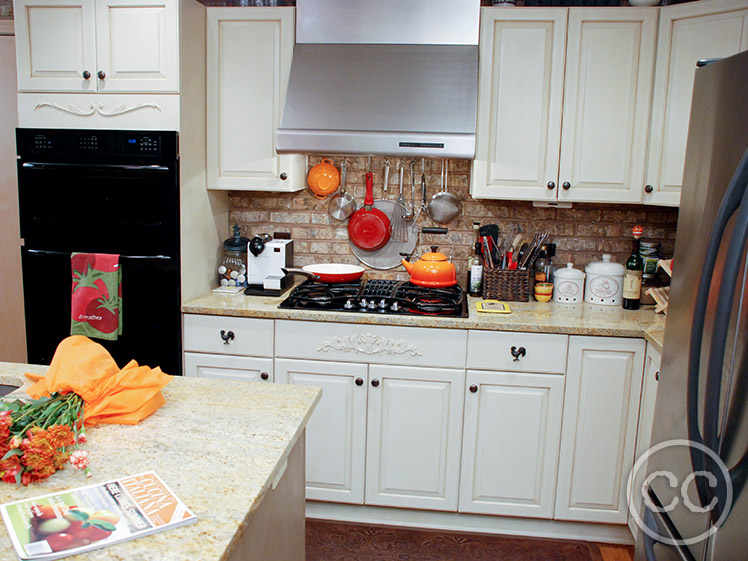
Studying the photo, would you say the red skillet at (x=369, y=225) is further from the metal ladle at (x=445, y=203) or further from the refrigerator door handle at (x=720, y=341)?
the refrigerator door handle at (x=720, y=341)

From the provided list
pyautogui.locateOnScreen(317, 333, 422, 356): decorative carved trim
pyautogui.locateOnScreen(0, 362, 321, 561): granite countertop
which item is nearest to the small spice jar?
pyautogui.locateOnScreen(317, 333, 422, 356): decorative carved trim

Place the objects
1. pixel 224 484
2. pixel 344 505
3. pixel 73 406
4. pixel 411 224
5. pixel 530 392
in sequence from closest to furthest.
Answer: pixel 224 484 < pixel 73 406 < pixel 530 392 < pixel 344 505 < pixel 411 224

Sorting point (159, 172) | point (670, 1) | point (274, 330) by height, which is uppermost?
point (670, 1)

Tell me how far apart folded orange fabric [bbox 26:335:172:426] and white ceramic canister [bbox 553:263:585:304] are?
6.55ft

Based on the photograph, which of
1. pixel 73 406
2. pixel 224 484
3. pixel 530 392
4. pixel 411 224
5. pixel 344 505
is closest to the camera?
pixel 224 484

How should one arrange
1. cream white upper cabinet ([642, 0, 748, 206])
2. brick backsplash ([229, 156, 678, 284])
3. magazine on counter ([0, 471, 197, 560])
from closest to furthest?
magazine on counter ([0, 471, 197, 560])
cream white upper cabinet ([642, 0, 748, 206])
brick backsplash ([229, 156, 678, 284])

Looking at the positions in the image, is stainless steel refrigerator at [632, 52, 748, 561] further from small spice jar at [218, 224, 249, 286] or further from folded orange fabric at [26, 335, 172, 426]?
small spice jar at [218, 224, 249, 286]

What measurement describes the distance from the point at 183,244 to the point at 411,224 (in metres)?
1.11

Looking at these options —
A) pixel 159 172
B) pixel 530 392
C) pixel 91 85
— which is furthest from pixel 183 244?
pixel 530 392

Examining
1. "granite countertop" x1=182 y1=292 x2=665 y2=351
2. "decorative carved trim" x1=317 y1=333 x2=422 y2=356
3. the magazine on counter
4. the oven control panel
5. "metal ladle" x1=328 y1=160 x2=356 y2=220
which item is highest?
the oven control panel

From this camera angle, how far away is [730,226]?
135 cm

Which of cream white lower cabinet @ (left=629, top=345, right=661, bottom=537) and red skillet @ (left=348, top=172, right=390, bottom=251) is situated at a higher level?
red skillet @ (left=348, top=172, right=390, bottom=251)

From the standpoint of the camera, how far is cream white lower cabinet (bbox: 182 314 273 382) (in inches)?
110

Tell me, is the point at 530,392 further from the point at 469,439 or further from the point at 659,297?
the point at 659,297
